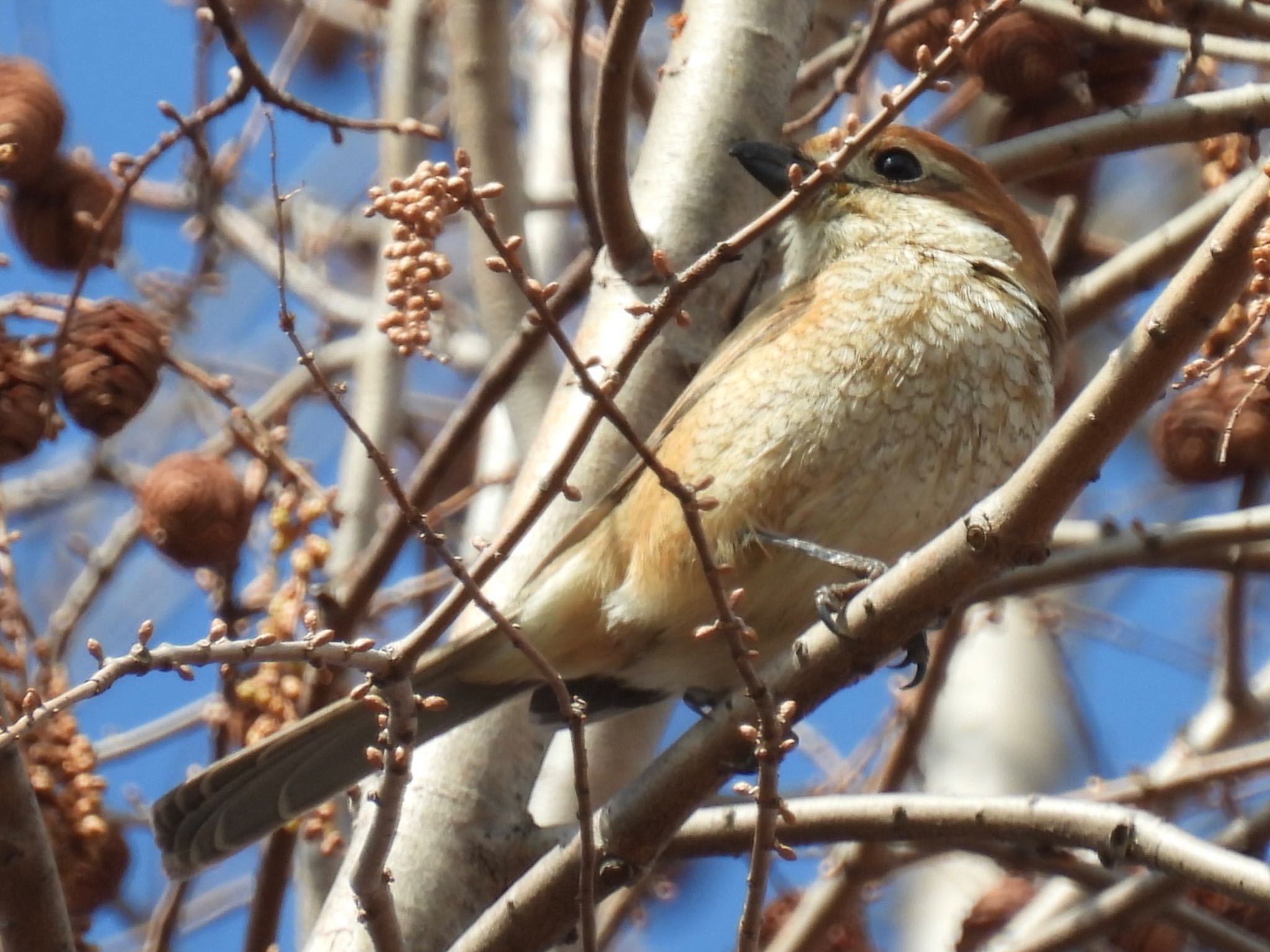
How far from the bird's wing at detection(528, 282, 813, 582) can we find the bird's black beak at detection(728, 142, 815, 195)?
0.88 feet

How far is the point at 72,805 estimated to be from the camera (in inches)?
121

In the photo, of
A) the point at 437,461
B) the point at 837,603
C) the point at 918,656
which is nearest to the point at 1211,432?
the point at 918,656

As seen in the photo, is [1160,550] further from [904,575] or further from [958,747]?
[958,747]

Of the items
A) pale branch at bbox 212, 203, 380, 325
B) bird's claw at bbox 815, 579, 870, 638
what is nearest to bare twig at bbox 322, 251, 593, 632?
bird's claw at bbox 815, 579, 870, 638

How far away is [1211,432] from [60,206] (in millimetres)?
2404

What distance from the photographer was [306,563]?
3.17 meters

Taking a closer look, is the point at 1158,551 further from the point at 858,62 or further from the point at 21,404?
the point at 21,404

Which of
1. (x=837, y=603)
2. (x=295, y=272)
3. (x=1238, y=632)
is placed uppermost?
(x=295, y=272)

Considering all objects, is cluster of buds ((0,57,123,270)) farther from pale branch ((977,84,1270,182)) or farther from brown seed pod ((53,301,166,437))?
pale branch ((977,84,1270,182))

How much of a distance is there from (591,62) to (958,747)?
9.65 ft

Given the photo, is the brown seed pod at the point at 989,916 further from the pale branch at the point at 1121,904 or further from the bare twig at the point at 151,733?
the bare twig at the point at 151,733

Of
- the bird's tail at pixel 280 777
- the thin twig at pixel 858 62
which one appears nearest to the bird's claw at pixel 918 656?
the bird's tail at pixel 280 777

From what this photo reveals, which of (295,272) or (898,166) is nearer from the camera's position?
(898,166)

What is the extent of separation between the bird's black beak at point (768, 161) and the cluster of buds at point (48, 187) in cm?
137
